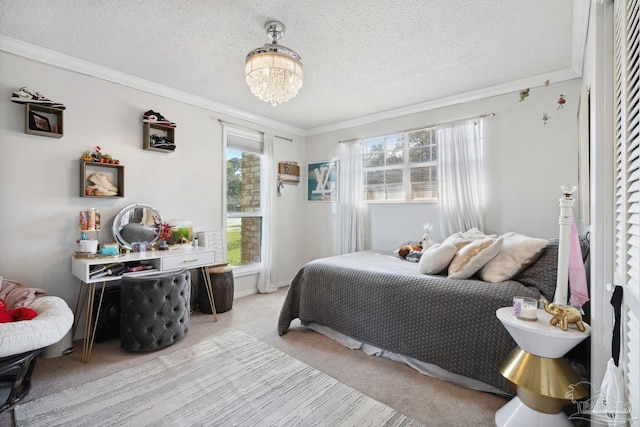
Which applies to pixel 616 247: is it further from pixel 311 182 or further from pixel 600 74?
pixel 311 182

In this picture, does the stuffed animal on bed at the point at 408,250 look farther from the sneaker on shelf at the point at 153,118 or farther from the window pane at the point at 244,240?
the sneaker on shelf at the point at 153,118

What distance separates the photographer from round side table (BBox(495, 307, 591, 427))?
140cm

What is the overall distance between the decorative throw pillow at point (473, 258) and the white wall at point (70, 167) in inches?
112

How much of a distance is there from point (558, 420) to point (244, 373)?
187cm

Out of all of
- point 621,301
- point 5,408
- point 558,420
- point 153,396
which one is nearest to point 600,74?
point 621,301

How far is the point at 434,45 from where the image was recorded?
7.56 ft

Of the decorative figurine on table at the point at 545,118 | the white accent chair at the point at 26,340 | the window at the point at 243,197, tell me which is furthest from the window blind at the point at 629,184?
the window at the point at 243,197

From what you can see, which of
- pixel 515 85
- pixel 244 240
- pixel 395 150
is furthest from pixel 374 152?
pixel 244 240

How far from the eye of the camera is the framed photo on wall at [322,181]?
178 inches

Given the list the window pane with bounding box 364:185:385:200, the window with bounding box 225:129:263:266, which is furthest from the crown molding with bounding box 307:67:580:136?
the window with bounding box 225:129:263:266

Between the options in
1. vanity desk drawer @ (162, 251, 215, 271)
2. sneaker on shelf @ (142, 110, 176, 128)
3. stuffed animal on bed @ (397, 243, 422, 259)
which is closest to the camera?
vanity desk drawer @ (162, 251, 215, 271)

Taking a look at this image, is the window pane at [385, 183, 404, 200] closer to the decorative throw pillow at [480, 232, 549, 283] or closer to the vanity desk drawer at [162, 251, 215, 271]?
the decorative throw pillow at [480, 232, 549, 283]

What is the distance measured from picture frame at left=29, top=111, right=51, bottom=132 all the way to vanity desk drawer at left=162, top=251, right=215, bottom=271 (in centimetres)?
146

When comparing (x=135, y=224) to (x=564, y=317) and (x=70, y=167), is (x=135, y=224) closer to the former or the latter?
(x=70, y=167)
